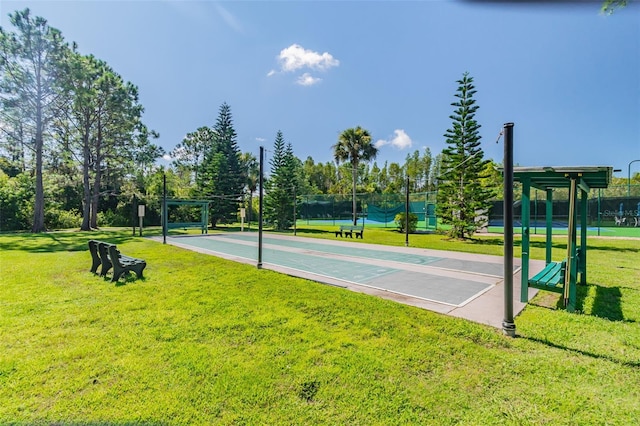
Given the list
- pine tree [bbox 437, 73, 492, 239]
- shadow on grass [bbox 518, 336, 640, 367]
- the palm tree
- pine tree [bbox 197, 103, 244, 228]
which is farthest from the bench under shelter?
the palm tree

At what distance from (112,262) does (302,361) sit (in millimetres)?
5021

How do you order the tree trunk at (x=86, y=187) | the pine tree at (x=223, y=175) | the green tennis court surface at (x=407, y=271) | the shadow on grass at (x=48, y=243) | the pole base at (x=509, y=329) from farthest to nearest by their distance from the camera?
the pine tree at (x=223, y=175) → the tree trunk at (x=86, y=187) → the shadow on grass at (x=48, y=243) → the green tennis court surface at (x=407, y=271) → the pole base at (x=509, y=329)

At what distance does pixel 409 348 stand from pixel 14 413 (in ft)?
10.5

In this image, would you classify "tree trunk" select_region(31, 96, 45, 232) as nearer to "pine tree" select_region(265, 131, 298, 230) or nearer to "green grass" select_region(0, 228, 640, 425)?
"pine tree" select_region(265, 131, 298, 230)

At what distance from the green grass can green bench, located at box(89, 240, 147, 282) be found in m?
0.89

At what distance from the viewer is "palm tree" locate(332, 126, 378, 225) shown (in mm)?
27656

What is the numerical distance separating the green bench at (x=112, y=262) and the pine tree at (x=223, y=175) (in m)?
17.8

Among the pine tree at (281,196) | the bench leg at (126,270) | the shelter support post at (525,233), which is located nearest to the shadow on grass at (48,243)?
the bench leg at (126,270)

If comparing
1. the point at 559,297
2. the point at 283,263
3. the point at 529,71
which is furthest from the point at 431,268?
the point at 529,71

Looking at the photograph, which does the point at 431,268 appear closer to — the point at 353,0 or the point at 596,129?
the point at 353,0

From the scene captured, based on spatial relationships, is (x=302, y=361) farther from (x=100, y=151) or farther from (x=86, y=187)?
(x=100, y=151)

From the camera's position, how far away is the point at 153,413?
2.12 meters

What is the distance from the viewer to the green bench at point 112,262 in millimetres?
5879

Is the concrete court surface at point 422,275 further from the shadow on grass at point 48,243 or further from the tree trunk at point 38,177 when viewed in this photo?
the tree trunk at point 38,177
